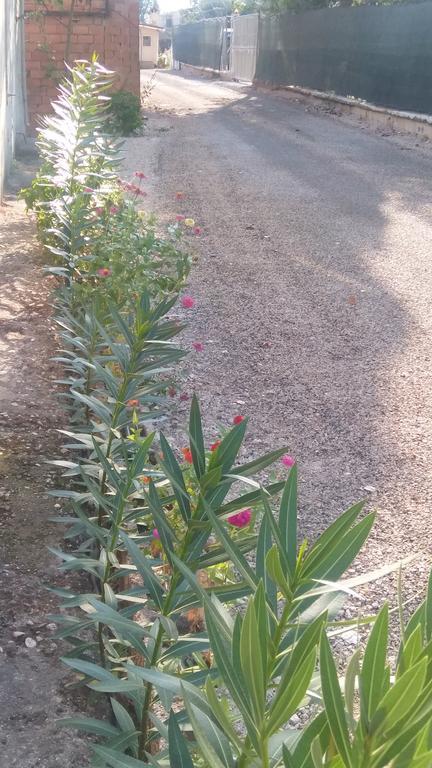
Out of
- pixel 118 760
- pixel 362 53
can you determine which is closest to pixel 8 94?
pixel 118 760

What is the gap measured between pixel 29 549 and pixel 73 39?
14813mm

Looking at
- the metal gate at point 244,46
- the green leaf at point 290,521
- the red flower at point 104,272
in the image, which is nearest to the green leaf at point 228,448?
the green leaf at point 290,521

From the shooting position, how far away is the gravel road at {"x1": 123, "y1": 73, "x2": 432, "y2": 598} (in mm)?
3934

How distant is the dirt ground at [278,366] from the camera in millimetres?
2453

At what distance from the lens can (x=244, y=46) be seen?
34844 mm

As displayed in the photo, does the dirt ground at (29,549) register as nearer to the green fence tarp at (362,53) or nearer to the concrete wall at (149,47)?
the green fence tarp at (362,53)

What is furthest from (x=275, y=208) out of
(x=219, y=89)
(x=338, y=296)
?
(x=219, y=89)

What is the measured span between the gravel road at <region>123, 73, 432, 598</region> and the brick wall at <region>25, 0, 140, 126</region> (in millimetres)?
3033

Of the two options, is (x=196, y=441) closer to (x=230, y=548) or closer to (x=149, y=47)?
(x=230, y=548)

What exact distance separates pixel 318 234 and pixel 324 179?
3.28 meters

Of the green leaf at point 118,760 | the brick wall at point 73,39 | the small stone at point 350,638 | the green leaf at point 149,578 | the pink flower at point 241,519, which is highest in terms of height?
the brick wall at point 73,39

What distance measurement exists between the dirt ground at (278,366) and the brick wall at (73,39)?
201 inches

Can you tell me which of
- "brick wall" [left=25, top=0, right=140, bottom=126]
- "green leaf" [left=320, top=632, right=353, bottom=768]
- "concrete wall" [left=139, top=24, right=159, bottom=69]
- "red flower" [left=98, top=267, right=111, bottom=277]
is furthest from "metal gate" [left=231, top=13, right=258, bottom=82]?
"green leaf" [left=320, top=632, right=353, bottom=768]

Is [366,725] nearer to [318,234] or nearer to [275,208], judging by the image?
[318,234]
